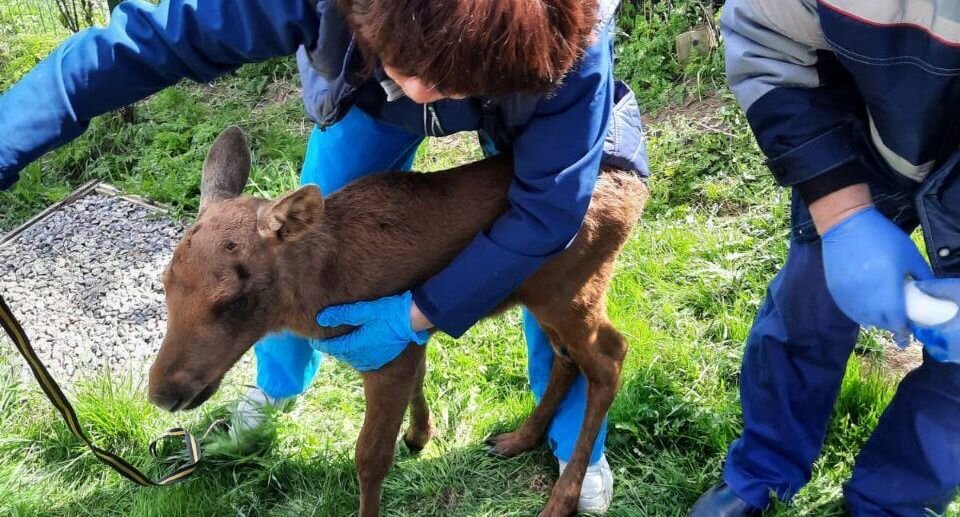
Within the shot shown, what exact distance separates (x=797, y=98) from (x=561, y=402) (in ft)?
5.82

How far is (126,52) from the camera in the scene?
2.76 metres

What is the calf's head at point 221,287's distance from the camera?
2.99 metres

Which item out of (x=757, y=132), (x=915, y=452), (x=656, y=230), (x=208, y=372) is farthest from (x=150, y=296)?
(x=915, y=452)

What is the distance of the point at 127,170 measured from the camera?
6.20m

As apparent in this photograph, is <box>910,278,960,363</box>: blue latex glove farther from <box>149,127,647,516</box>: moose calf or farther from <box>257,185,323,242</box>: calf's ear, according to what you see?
<box>257,185,323,242</box>: calf's ear

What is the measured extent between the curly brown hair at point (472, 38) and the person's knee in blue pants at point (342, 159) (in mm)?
945

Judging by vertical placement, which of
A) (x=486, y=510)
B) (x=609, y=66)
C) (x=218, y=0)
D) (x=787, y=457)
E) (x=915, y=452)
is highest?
(x=218, y=0)

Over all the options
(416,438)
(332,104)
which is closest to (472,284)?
(332,104)

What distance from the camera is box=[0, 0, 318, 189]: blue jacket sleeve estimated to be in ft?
8.92

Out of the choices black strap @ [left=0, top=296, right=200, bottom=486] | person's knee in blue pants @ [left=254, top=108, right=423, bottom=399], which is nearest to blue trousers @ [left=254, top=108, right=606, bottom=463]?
person's knee in blue pants @ [left=254, top=108, right=423, bottom=399]

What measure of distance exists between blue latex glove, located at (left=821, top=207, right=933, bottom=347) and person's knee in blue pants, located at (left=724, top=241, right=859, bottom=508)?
389 mm

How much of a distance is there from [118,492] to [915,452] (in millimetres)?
3384

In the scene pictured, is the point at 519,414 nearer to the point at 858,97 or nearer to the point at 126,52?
the point at 858,97

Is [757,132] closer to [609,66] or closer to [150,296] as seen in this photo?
[609,66]
